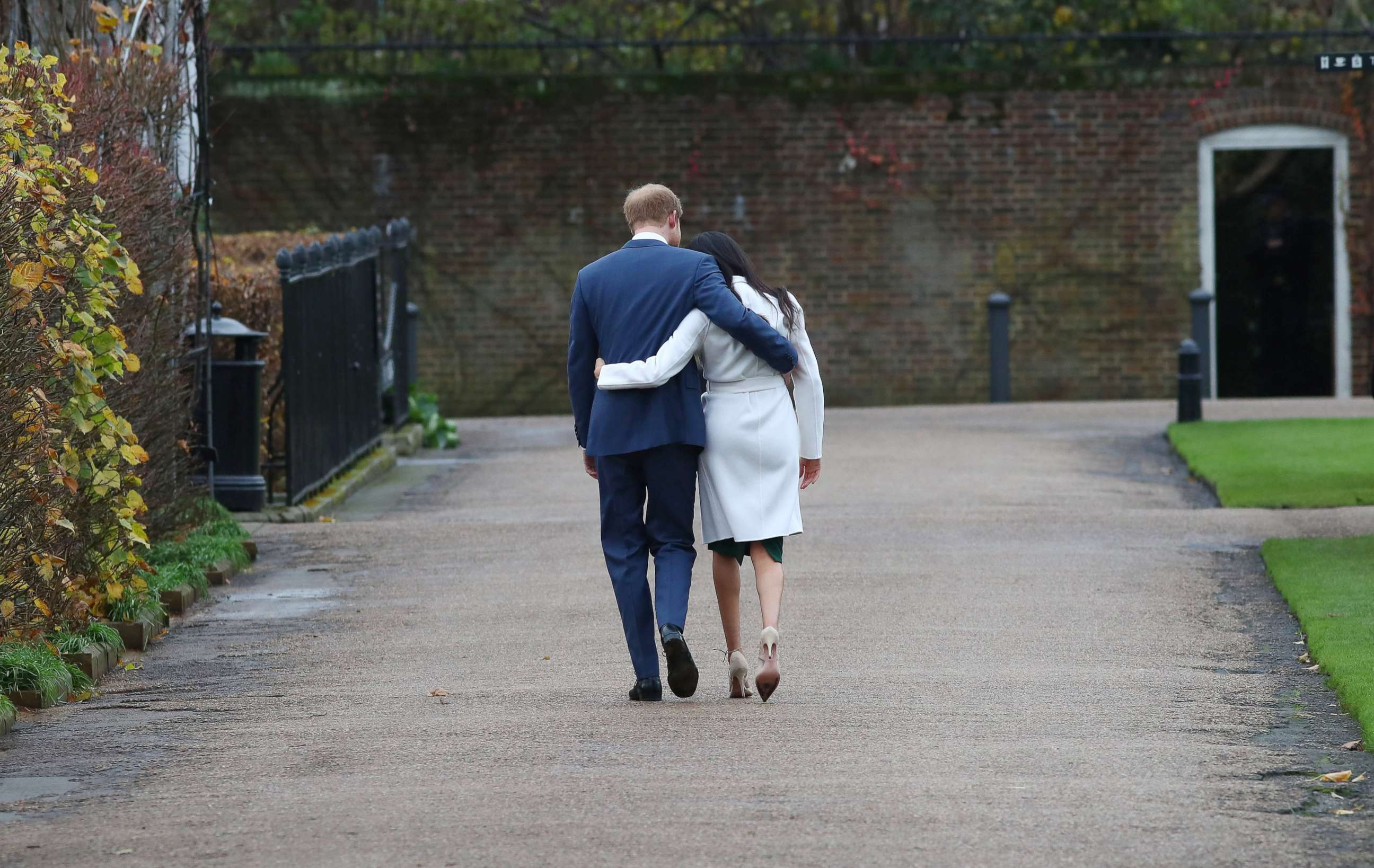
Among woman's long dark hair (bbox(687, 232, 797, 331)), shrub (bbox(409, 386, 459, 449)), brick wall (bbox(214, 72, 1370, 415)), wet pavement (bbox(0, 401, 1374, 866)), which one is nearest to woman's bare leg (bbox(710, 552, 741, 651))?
wet pavement (bbox(0, 401, 1374, 866))

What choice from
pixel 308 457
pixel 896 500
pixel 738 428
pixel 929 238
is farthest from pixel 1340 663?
pixel 929 238

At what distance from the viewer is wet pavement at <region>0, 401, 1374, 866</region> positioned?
5008mm

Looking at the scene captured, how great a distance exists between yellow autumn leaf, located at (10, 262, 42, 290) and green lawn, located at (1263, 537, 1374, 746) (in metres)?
4.30

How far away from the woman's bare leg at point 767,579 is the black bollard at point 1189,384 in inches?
410

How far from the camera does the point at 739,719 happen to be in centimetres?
639

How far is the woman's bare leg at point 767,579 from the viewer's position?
6703mm

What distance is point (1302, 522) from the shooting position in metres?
10.9

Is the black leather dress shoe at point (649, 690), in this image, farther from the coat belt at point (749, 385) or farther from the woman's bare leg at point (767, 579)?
the coat belt at point (749, 385)

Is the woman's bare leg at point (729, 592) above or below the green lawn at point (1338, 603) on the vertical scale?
above

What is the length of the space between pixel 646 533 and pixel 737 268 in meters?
0.93

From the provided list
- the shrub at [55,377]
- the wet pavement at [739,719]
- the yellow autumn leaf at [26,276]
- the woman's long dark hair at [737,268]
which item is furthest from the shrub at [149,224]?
the woman's long dark hair at [737,268]

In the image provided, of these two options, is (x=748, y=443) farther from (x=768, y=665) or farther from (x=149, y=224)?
(x=149, y=224)

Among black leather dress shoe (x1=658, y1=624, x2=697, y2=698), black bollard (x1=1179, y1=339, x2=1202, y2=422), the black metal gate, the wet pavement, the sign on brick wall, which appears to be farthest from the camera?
black bollard (x1=1179, y1=339, x2=1202, y2=422)

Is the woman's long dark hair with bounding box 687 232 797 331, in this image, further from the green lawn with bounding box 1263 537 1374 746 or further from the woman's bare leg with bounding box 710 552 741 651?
the green lawn with bounding box 1263 537 1374 746
